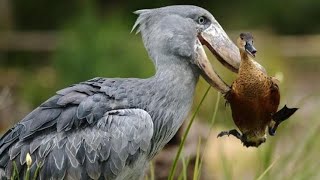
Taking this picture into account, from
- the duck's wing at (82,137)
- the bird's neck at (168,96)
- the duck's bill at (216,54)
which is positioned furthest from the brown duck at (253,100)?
the duck's wing at (82,137)

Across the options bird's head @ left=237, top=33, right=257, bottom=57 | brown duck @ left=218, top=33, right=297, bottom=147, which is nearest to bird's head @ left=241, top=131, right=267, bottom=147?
brown duck @ left=218, top=33, right=297, bottom=147

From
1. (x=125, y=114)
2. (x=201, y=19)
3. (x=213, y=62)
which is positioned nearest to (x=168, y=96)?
(x=125, y=114)

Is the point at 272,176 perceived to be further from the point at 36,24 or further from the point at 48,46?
Result: the point at 36,24

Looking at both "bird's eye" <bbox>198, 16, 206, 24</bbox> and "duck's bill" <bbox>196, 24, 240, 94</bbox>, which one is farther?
"bird's eye" <bbox>198, 16, 206, 24</bbox>

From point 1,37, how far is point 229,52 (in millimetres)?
8369

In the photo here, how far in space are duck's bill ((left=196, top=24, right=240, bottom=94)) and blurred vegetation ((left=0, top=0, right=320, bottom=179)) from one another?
38cm

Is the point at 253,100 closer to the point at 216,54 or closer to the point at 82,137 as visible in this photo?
the point at 216,54

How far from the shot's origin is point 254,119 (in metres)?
3.75

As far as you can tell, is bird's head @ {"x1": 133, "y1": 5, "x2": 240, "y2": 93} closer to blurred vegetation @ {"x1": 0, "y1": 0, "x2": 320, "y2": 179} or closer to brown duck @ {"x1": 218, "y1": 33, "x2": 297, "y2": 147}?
brown duck @ {"x1": 218, "y1": 33, "x2": 297, "y2": 147}

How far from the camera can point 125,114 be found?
3.82 m

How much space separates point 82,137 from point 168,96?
0.38m

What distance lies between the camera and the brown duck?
3738mm

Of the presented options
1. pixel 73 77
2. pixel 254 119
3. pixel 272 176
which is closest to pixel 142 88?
pixel 254 119

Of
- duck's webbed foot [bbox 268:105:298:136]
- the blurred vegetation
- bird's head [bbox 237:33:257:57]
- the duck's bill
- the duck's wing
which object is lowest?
the blurred vegetation
